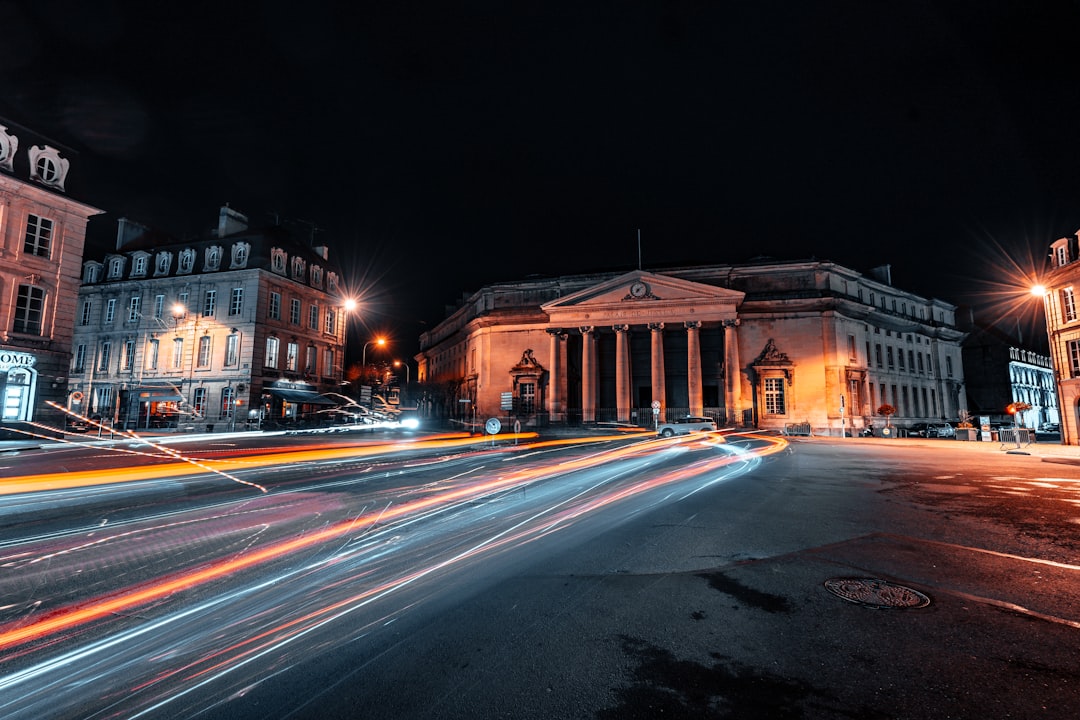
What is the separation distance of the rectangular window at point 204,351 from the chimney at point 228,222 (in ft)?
34.2

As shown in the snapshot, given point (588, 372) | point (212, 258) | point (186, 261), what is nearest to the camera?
point (212, 258)

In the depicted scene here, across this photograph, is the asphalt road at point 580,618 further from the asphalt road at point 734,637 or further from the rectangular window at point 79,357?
the rectangular window at point 79,357

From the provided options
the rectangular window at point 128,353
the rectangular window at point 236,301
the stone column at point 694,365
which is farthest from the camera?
the stone column at point 694,365

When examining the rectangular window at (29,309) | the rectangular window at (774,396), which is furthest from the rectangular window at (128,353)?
the rectangular window at (774,396)

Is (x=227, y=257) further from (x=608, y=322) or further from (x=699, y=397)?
(x=699, y=397)

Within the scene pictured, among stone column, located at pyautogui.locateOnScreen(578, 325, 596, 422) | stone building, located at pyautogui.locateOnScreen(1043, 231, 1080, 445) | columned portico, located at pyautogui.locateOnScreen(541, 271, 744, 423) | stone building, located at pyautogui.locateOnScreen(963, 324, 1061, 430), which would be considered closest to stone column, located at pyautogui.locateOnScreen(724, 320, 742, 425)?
columned portico, located at pyautogui.locateOnScreen(541, 271, 744, 423)

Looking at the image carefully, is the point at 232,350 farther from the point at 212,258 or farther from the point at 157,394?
the point at 212,258

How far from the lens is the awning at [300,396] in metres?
38.1

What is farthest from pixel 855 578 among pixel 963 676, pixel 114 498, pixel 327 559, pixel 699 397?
pixel 699 397

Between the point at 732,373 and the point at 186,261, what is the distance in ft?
153

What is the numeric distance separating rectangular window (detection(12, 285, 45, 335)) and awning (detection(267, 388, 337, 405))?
14086 millimetres

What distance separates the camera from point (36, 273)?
25516 mm

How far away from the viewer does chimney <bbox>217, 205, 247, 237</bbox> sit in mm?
42812

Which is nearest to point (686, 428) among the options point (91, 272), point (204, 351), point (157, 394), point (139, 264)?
point (204, 351)
